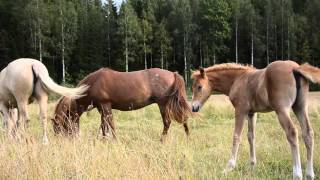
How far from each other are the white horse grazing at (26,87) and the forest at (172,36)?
40.7 m

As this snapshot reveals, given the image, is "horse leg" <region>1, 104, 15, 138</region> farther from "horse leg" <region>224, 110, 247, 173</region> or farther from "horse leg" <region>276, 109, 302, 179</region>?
"horse leg" <region>276, 109, 302, 179</region>

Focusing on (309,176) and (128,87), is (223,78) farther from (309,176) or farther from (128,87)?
(128,87)

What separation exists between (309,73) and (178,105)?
505 cm

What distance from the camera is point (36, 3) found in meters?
47.3

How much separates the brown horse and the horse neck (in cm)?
283

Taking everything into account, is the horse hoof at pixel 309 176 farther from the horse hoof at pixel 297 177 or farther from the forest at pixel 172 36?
the forest at pixel 172 36

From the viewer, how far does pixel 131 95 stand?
1055 centimetres

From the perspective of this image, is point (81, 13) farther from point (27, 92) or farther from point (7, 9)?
point (27, 92)

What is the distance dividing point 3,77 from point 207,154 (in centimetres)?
416

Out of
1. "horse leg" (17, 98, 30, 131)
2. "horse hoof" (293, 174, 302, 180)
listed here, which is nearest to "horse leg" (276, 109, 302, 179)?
"horse hoof" (293, 174, 302, 180)

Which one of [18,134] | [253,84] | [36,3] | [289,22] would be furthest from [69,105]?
[289,22]

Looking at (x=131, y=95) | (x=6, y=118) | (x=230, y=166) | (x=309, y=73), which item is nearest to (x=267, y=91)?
(x=309, y=73)

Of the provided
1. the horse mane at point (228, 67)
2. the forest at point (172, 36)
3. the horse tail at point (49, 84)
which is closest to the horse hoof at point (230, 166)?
the horse mane at point (228, 67)

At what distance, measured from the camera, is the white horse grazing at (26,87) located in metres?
8.29
